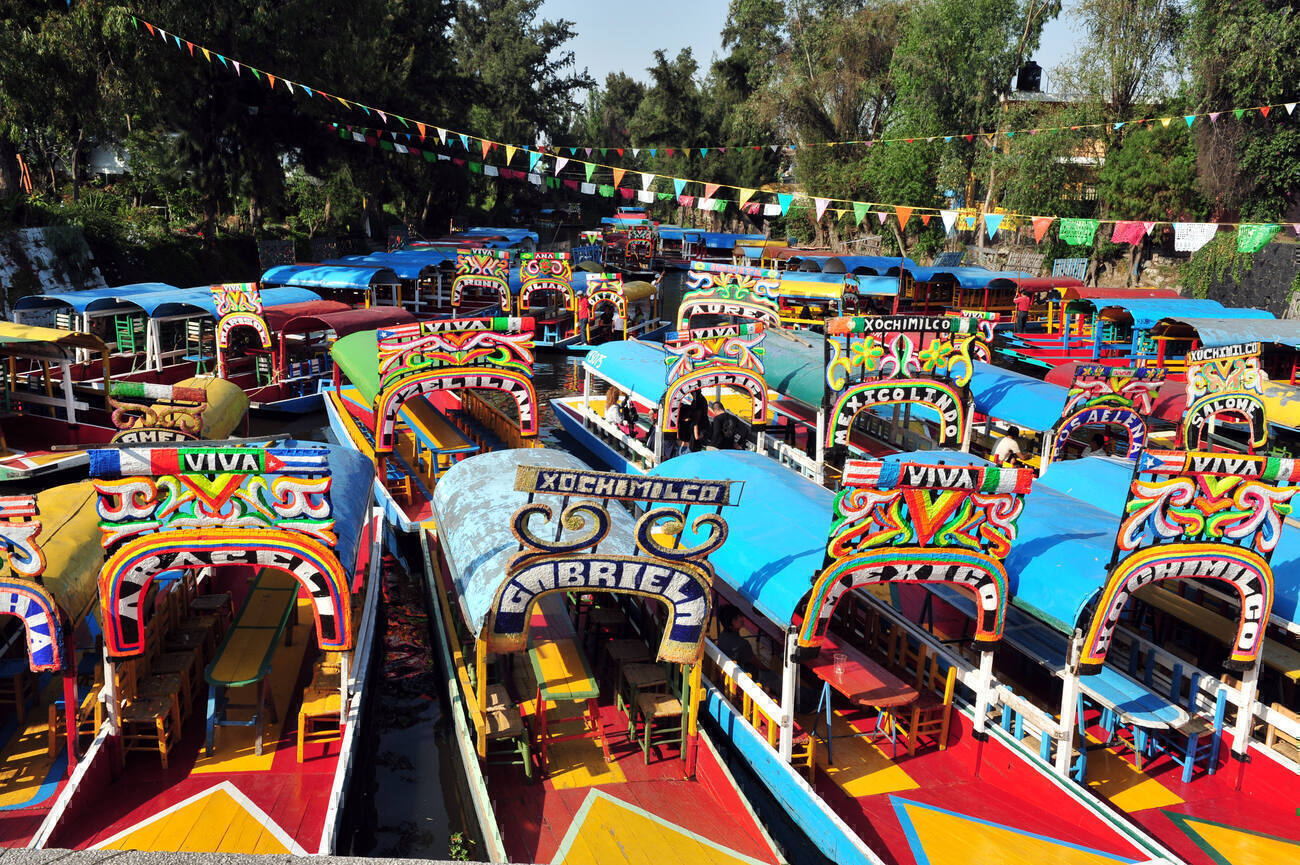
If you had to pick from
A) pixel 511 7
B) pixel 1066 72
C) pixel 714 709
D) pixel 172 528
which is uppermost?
pixel 511 7

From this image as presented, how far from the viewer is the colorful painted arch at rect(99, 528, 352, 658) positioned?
8914mm

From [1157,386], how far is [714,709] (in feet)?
34.5

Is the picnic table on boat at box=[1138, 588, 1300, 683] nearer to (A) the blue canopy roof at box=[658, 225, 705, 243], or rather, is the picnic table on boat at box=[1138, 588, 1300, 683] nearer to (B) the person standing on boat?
(B) the person standing on boat

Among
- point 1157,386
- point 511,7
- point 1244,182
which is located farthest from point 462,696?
point 511,7

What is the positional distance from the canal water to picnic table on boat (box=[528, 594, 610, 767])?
168 centimetres

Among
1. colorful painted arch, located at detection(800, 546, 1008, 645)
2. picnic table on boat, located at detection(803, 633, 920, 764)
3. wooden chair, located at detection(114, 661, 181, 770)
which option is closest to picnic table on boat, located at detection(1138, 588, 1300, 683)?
colorful painted arch, located at detection(800, 546, 1008, 645)

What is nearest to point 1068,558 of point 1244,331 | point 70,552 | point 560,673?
point 560,673

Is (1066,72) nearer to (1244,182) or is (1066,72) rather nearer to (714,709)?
(1244,182)

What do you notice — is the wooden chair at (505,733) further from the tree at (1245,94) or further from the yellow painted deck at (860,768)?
the tree at (1245,94)

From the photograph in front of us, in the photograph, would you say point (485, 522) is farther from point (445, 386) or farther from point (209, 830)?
point (445, 386)

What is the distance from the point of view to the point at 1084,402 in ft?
54.1

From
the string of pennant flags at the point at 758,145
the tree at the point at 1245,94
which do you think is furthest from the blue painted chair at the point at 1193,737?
the tree at the point at 1245,94

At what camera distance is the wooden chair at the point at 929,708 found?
10.6 metres

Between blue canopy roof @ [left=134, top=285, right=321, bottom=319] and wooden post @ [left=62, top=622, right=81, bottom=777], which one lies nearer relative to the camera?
wooden post @ [left=62, top=622, right=81, bottom=777]
